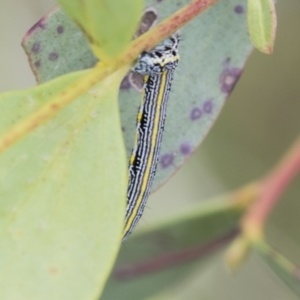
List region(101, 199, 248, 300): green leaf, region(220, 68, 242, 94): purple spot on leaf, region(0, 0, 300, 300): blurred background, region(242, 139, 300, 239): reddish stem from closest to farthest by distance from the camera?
region(220, 68, 242, 94): purple spot on leaf
region(242, 139, 300, 239): reddish stem
region(101, 199, 248, 300): green leaf
region(0, 0, 300, 300): blurred background

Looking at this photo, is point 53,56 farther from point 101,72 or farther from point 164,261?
point 164,261

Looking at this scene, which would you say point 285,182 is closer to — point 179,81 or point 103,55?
point 179,81

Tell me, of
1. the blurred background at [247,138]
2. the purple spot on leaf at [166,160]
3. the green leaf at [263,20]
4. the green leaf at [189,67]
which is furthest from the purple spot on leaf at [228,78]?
the blurred background at [247,138]

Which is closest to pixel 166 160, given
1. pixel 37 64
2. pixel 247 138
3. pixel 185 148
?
pixel 185 148

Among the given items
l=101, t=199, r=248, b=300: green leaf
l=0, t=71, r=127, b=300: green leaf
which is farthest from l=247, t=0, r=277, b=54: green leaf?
l=101, t=199, r=248, b=300: green leaf

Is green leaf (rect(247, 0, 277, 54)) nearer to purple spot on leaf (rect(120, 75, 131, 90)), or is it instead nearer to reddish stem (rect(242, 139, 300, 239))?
purple spot on leaf (rect(120, 75, 131, 90))

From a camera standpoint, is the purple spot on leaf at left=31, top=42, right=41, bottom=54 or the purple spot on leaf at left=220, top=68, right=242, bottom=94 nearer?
the purple spot on leaf at left=31, top=42, right=41, bottom=54
